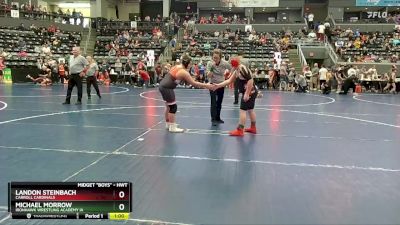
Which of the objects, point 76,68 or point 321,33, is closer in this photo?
point 76,68

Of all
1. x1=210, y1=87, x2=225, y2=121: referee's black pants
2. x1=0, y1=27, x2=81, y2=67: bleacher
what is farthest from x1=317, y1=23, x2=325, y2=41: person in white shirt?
x1=210, y1=87, x2=225, y2=121: referee's black pants

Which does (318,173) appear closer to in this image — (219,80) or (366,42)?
(219,80)

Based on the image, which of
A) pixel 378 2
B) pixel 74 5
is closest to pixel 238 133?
pixel 378 2

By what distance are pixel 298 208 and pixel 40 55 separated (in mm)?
23432

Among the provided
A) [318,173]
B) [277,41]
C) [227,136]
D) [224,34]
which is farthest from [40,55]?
[318,173]

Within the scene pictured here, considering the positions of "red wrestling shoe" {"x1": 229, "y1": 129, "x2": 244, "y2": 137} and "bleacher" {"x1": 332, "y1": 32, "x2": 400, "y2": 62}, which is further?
"bleacher" {"x1": 332, "y1": 32, "x2": 400, "y2": 62}

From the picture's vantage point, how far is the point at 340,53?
26.8 m

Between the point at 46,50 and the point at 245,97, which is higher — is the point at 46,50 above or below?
above

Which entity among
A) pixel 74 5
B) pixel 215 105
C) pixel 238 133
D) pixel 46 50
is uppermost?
pixel 74 5
